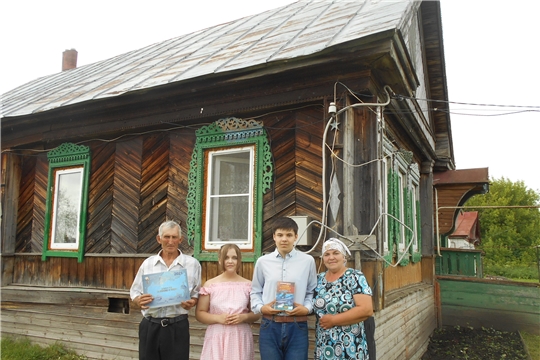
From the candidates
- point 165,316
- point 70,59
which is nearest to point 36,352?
point 165,316

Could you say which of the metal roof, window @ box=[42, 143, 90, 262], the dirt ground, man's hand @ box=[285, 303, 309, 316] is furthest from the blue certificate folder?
the dirt ground

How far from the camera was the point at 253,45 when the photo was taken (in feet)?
19.7

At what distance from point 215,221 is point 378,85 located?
2.45 metres

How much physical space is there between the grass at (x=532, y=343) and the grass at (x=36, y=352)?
23.7 feet

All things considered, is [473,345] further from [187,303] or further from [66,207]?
[66,207]

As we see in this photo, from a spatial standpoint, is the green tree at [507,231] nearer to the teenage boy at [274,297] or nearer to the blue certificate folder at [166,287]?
the teenage boy at [274,297]

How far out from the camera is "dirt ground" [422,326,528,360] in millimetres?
7527

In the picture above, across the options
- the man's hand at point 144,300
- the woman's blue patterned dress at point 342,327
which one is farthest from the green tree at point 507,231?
the man's hand at point 144,300

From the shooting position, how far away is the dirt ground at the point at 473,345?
753 centimetres

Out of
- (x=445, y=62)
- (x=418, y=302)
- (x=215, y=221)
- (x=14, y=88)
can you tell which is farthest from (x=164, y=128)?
(x=14, y=88)

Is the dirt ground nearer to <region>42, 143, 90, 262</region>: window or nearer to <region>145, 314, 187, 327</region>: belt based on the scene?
<region>145, 314, 187, 327</region>: belt

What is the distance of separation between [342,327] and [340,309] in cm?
14

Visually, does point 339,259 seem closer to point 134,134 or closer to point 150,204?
point 150,204

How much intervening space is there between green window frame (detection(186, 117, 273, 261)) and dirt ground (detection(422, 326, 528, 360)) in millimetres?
4324
